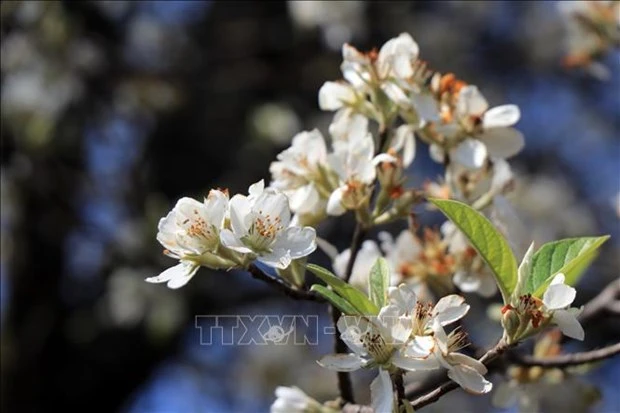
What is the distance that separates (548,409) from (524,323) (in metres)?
1.47

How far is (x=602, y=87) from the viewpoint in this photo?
15.4ft

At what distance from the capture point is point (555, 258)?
3.11 feet

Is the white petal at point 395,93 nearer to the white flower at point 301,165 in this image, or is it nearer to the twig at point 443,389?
the white flower at point 301,165

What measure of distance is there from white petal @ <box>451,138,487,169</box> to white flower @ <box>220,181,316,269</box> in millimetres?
351

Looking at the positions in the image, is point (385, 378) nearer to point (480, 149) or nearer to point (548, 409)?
point (480, 149)

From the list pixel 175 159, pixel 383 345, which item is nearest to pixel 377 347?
pixel 383 345

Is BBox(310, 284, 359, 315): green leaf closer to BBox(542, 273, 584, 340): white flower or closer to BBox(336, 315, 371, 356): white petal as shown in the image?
BBox(336, 315, 371, 356): white petal

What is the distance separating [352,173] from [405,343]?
12.5 inches

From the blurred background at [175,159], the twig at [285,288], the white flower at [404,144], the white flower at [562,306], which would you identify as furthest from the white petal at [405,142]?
the blurred background at [175,159]

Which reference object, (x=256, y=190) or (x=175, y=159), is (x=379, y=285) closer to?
(x=256, y=190)

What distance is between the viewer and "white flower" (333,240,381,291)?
1.26 m

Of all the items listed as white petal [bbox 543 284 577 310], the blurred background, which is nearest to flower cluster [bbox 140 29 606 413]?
white petal [bbox 543 284 577 310]

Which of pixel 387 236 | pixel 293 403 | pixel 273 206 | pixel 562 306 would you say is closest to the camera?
pixel 562 306

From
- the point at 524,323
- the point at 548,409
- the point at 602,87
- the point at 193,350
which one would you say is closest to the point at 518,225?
the point at 524,323
